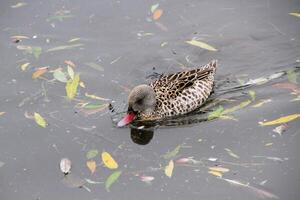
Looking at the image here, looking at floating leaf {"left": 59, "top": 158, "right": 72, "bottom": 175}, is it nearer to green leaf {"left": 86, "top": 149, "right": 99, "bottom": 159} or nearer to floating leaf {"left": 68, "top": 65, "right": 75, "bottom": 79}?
green leaf {"left": 86, "top": 149, "right": 99, "bottom": 159}

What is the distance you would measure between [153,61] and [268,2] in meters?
2.79

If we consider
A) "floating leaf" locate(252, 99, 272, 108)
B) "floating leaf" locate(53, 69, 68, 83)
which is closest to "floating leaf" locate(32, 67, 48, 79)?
"floating leaf" locate(53, 69, 68, 83)

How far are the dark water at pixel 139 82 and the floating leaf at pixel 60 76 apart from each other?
141 mm

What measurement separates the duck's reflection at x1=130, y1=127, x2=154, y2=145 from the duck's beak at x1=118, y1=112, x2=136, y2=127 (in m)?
0.13

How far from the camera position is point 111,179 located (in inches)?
332

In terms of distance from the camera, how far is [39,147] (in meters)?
9.16

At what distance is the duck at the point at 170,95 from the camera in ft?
31.5

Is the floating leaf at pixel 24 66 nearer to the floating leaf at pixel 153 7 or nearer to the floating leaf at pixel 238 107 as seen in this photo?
the floating leaf at pixel 153 7

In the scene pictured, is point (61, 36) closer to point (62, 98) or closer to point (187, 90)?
point (62, 98)

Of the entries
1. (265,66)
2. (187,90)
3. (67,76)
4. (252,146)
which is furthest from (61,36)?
(252,146)

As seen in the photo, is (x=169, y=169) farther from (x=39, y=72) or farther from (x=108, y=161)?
(x=39, y=72)

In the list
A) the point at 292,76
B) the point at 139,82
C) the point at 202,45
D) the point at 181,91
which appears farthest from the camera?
the point at 202,45

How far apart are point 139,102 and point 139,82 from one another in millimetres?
1053

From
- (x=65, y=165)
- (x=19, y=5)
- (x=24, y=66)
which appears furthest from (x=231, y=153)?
(x=19, y=5)
